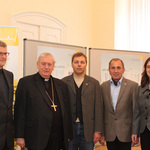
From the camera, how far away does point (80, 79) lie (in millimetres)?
2879

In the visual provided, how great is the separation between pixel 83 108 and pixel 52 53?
Answer: 1.35 metres

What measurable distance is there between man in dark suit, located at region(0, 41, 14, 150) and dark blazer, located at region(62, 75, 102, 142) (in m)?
0.77

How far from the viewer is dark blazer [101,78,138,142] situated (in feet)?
9.11

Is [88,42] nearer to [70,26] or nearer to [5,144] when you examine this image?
[70,26]

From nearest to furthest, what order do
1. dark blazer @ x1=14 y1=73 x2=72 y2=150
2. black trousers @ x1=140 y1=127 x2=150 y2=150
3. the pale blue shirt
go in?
1. dark blazer @ x1=14 y1=73 x2=72 y2=150
2. black trousers @ x1=140 y1=127 x2=150 y2=150
3. the pale blue shirt

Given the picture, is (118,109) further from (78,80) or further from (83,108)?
(78,80)

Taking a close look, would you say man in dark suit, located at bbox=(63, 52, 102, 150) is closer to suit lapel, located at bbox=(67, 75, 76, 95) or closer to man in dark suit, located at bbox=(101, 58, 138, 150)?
suit lapel, located at bbox=(67, 75, 76, 95)

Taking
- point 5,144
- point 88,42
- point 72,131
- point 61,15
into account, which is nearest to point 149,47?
point 88,42

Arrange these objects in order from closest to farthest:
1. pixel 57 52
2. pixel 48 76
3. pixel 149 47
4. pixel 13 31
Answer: pixel 48 76 → pixel 13 31 → pixel 57 52 → pixel 149 47

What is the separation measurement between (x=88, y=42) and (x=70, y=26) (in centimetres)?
73

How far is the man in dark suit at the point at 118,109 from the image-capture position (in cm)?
278

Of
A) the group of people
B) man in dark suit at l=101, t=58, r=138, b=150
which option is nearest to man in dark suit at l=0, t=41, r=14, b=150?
the group of people

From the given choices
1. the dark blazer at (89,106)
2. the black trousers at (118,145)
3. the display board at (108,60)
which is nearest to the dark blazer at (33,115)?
the dark blazer at (89,106)

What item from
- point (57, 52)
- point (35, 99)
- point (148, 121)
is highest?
point (57, 52)
